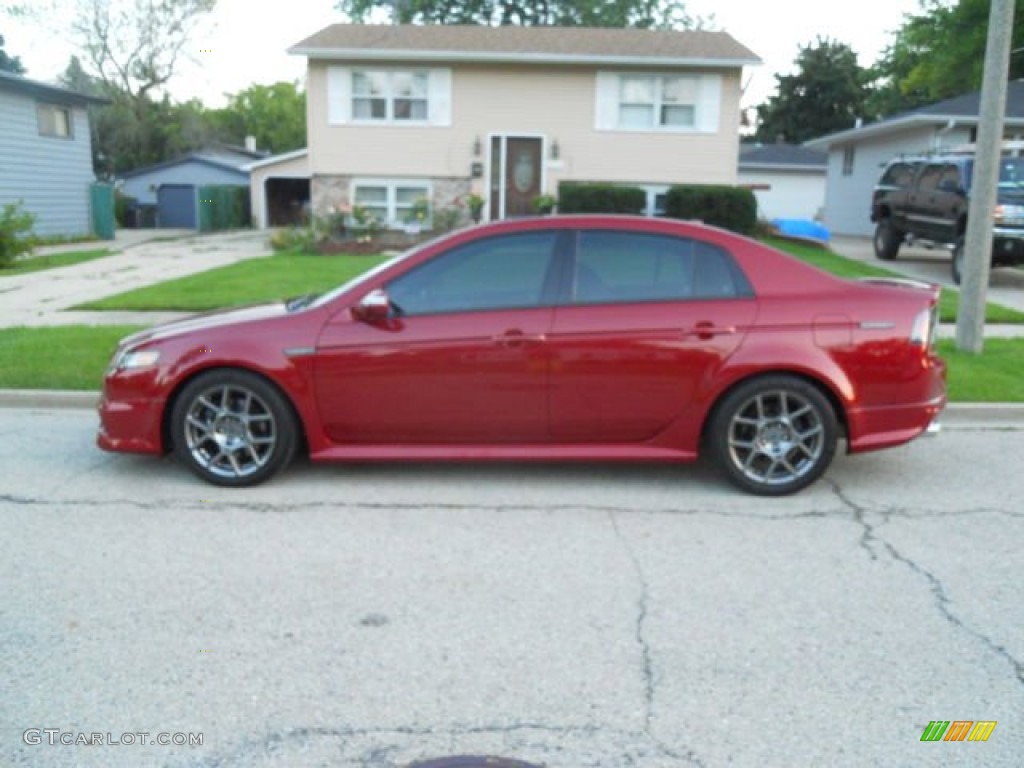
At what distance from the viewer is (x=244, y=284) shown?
1431cm

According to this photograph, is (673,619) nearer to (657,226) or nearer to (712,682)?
(712,682)

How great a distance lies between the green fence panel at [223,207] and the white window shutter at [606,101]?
17478mm

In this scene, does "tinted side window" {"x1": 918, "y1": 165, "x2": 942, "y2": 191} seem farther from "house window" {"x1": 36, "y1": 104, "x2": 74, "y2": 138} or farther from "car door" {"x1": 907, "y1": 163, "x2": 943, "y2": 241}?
"house window" {"x1": 36, "y1": 104, "x2": 74, "y2": 138}

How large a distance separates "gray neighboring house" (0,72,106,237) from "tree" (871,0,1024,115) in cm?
3128

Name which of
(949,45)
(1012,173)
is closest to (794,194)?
(949,45)

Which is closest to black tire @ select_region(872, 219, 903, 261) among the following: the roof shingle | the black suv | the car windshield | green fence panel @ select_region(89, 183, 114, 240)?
the black suv

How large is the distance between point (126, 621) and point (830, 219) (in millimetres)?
32072

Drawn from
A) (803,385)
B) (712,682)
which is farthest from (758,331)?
(712,682)

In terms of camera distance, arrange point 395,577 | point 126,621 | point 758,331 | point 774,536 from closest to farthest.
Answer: point 126,621, point 395,577, point 774,536, point 758,331

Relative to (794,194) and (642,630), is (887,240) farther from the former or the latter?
(794,194)

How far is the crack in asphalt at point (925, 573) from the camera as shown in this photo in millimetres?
3709

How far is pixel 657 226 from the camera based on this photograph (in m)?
5.69

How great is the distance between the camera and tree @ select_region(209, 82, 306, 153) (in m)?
73.0

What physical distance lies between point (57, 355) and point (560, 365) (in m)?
5.70
